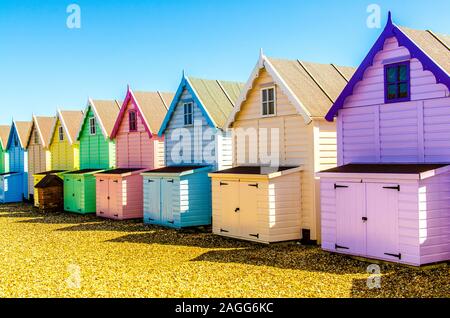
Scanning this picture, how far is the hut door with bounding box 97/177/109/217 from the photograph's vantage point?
82.5 ft

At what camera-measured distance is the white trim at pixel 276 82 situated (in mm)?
16578

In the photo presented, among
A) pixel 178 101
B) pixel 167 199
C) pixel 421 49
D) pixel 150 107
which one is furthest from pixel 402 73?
pixel 150 107

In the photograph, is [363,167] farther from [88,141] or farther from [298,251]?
[88,141]

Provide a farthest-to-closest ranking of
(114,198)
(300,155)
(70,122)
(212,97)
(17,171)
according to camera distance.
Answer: (17,171) < (70,122) < (114,198) < (212,97) < (300,155)

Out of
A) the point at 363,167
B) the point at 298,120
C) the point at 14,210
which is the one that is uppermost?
the point at 298,120

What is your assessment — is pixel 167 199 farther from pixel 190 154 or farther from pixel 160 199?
pixel 190 154

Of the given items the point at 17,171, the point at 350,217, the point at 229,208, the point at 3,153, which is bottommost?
the point at 229,208

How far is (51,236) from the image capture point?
19500 millimetres

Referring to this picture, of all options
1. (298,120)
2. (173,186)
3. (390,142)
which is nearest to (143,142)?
(173,186)

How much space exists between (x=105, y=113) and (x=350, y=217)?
17696 mm

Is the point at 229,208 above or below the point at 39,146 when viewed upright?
below

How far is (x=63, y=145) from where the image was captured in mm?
32281

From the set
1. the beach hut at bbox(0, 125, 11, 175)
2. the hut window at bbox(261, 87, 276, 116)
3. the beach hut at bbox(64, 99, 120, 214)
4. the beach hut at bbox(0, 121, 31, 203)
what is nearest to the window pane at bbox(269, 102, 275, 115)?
the hut window at bbox(261, 87, 276, 116)
